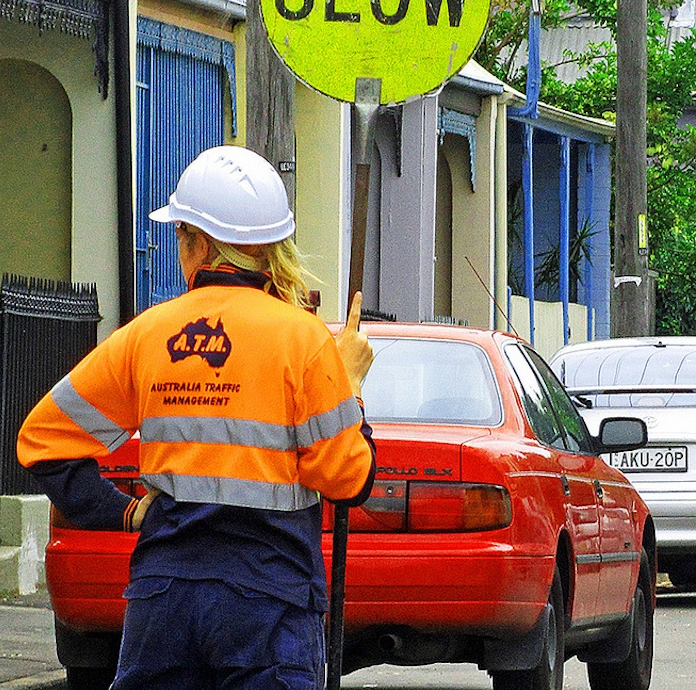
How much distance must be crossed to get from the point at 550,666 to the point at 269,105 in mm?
3715

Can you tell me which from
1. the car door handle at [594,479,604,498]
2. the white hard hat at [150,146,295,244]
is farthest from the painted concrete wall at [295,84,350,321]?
the white hard hat at [150,146,295,244]

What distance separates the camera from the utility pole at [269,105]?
380 inches

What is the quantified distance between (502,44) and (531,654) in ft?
70.7

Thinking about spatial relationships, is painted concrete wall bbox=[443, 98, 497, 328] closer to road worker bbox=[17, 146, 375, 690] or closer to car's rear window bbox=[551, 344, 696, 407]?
car's rear window bbox=[551, 344, 696, 407]

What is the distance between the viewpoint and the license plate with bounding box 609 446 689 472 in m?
12.3

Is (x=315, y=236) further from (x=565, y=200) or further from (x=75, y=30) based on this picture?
(x=565, y=200)

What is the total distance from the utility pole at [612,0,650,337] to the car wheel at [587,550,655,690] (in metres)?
9.17

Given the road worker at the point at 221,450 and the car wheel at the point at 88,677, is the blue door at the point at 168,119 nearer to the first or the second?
the car wheel at the point at 88,677

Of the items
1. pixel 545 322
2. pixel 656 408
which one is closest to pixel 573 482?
pixel 656 408

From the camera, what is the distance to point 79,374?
162 inches

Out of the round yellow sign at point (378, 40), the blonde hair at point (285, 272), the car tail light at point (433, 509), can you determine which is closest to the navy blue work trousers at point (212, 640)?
the blonde hair at point (285, 272)

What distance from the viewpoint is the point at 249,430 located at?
3.94 meters

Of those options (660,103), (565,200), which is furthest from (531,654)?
(660,103)

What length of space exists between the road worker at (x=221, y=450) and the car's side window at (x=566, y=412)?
3.99 m
